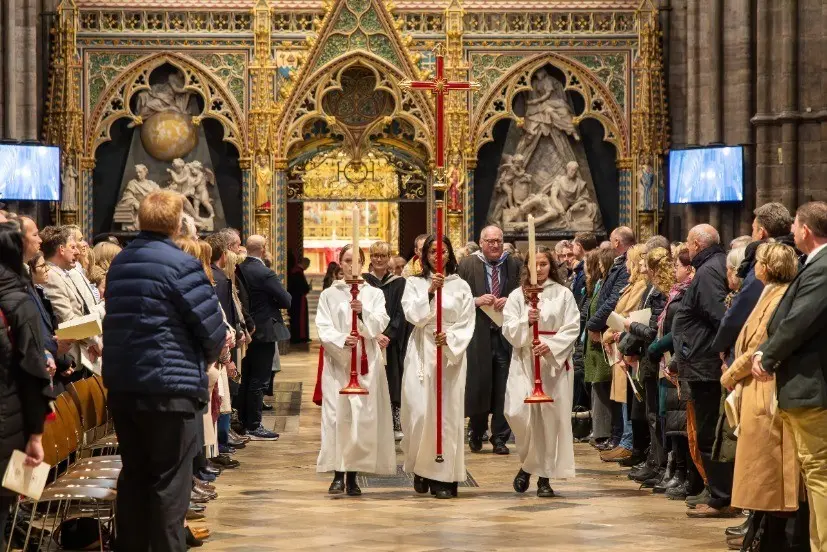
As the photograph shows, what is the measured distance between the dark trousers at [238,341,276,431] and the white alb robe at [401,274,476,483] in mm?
3346

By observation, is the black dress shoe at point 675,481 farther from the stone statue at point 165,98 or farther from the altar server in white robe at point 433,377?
the stone statue at point 165,98

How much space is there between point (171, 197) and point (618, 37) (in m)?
15.9

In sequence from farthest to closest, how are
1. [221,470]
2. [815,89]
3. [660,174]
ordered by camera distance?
[660,174]
[815,89]
[221,470]

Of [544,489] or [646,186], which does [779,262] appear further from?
[646,186]

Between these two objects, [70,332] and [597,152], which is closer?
[70,332]

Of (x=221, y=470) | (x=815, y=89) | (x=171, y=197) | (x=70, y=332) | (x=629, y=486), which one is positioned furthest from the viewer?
(x=815, y=89)

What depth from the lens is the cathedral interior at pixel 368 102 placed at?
70.3 feet

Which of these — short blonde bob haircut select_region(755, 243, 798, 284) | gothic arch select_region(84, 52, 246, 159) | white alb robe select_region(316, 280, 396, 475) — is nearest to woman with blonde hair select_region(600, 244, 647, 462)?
white alb robe select_region(316, 280, 396, 475)

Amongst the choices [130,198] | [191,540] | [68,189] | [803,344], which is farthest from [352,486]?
[130,198]

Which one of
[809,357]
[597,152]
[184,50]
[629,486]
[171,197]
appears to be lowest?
[629,486]

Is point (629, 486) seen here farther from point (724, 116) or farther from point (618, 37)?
point (618, 37)

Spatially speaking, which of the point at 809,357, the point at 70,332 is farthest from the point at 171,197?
the point at 809,357

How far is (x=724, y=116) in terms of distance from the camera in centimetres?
2027

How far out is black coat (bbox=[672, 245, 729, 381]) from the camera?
360 inches
